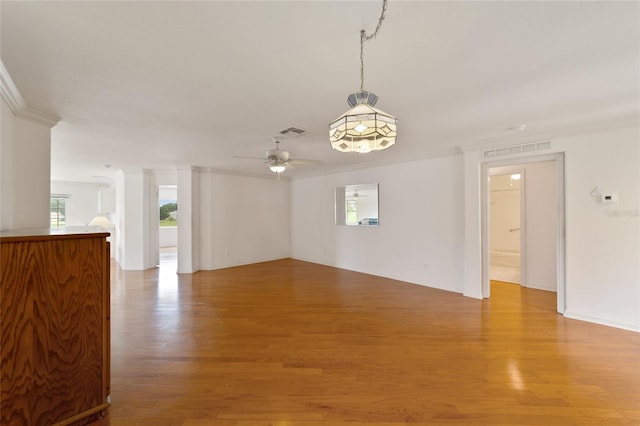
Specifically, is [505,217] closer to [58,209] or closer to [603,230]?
[603,230]

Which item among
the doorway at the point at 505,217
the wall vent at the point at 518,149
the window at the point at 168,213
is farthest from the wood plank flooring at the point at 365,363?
the window at the point at 168,213

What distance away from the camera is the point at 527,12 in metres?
1.46

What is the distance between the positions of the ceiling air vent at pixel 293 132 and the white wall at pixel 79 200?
8488 mm

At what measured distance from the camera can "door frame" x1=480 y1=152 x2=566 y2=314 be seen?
3674 mm

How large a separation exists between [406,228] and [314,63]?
13.8 ft

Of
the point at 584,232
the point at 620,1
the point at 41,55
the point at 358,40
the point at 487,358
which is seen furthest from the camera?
the point at 584,232

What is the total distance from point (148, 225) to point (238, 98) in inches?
227

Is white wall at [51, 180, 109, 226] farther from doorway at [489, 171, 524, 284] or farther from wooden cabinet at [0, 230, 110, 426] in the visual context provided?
doorway at [489, 171, 524, 284]

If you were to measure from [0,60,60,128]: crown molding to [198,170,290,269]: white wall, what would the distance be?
3.66m

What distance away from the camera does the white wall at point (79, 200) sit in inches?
343

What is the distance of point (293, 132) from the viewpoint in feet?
11.8

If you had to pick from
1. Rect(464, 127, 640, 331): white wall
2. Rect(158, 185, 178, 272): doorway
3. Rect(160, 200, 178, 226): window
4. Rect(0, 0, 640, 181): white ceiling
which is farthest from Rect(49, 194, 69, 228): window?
Rect(464, 127, 640, 331): white wall

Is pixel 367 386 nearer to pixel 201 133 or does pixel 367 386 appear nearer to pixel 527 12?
pixel 527 12

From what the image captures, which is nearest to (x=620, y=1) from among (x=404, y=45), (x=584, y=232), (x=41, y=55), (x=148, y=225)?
(x=404, y=45)
